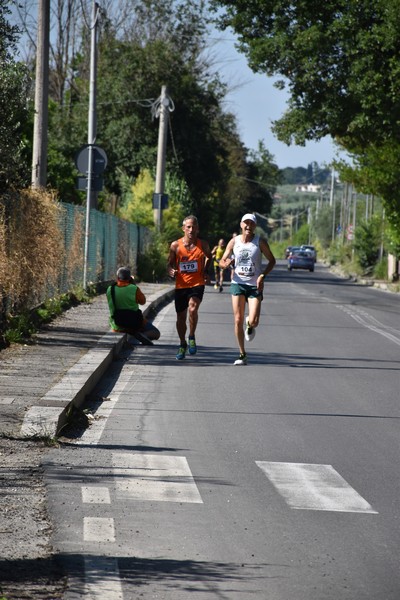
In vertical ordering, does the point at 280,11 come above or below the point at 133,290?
above

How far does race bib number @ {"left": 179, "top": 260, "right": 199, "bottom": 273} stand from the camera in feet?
51.3

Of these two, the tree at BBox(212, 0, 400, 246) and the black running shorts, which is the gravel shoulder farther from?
the tree at BBox(212, 0, 400, 246)

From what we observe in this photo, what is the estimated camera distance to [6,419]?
31.0 ft

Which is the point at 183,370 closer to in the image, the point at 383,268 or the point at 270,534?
the point at 270,534

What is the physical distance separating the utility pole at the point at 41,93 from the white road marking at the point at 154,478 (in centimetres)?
1095

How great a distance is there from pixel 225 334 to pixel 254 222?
17.5 ft

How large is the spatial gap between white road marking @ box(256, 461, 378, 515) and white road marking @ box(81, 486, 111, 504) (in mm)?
1064

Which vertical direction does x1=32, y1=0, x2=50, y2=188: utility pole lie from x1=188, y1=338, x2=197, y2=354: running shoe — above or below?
above

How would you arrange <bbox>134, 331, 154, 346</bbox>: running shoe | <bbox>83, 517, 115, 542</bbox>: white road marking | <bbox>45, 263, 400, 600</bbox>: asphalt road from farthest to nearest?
<bbox>134, 331, 154, 346</bbox>: running shoe → <bbox>83, 517, 115, 542</bbox>: white road marking → <bbox>45, 263, 400, 600</bbox>: asphalt road

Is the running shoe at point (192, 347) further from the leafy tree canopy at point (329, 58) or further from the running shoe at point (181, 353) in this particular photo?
the leafy tree canopy at point (329, 58)

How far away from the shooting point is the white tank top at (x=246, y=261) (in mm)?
15047

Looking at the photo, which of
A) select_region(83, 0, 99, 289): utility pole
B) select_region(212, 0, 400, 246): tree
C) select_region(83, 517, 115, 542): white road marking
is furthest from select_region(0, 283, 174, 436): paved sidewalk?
select_region(212, 0, 400, 246): tree

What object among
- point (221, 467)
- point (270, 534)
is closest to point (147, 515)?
point (270, 534)

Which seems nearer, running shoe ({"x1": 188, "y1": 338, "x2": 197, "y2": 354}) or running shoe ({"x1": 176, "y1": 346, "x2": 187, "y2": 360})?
running shoe ({"x1": 176, "y1": 346, "x2": 187, "y2": 360})
